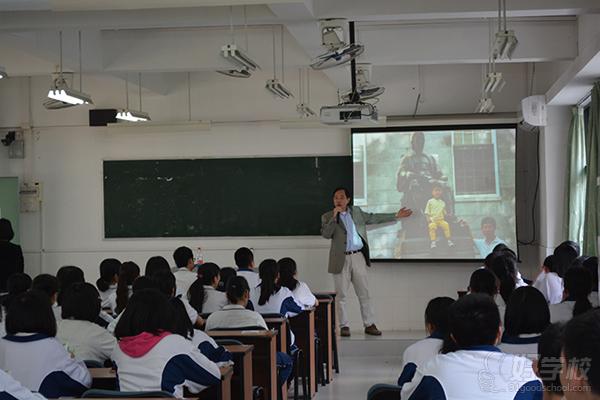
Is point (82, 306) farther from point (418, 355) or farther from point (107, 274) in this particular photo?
point (107, 274)

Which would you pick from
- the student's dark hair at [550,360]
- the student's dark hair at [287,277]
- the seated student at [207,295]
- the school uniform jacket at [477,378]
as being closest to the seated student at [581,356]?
the student's dark hair at [550,360]

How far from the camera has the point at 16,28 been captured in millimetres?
6785

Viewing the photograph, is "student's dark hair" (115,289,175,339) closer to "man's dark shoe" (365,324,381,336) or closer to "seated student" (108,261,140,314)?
"seated student" (108,261,140,314)

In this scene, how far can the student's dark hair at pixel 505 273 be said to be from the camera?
20.0 feet

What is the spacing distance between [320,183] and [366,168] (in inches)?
24.4

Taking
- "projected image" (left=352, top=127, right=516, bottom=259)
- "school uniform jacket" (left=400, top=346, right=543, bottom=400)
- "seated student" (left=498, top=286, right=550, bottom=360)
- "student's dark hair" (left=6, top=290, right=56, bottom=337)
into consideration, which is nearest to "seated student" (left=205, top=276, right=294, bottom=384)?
"student's dark hair" (left=6, top=290, right=56, bottom=337)

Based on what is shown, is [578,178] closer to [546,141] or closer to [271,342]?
[546,141]

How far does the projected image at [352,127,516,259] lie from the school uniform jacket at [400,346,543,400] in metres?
7.46

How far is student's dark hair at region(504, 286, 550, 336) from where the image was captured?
3.87 m

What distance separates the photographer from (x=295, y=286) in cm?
743

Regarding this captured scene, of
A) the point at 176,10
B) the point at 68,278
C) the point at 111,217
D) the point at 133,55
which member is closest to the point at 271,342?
the point at 68,278

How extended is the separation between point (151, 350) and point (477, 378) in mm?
1735

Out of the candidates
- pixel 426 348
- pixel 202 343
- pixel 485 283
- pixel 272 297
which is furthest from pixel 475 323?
pixel 272 297

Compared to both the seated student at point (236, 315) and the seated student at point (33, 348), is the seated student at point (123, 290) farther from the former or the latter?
the seated student at point (33, 348)
